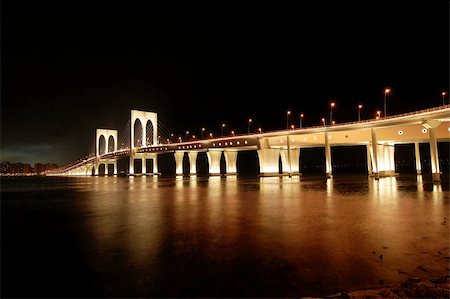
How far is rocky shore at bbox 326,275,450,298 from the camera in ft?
15.0

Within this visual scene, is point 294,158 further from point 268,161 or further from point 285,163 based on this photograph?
point 268,161

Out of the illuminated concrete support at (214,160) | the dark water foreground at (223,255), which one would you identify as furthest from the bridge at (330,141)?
the dark water foreground at (223,255)

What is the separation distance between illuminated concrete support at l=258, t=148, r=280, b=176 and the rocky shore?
63607 millimetres

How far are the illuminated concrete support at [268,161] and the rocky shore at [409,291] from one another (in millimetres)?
63607

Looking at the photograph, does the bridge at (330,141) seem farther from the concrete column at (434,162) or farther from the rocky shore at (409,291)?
the rocky shore at (409,291)

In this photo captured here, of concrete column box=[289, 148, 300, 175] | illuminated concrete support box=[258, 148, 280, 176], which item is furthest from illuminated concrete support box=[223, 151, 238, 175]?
concrete column box=[289, 148, 300, 175]

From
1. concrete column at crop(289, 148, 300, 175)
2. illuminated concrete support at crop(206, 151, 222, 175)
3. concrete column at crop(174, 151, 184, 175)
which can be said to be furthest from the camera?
concrete column at crop(174, 151, 184, 175)

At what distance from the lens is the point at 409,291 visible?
471 centimetres

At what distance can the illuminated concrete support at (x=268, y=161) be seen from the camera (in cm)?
6869

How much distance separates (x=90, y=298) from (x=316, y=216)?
32.8 feet

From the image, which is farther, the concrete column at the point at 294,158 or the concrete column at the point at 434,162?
the concrete column at the point at 294,158

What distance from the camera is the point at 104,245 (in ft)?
28.8

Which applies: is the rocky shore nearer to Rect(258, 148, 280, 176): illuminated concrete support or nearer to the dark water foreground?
the dark water foreground

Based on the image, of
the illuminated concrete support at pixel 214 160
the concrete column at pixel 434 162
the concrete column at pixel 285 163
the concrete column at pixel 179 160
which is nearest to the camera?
the concrete column at pixel 434 162
